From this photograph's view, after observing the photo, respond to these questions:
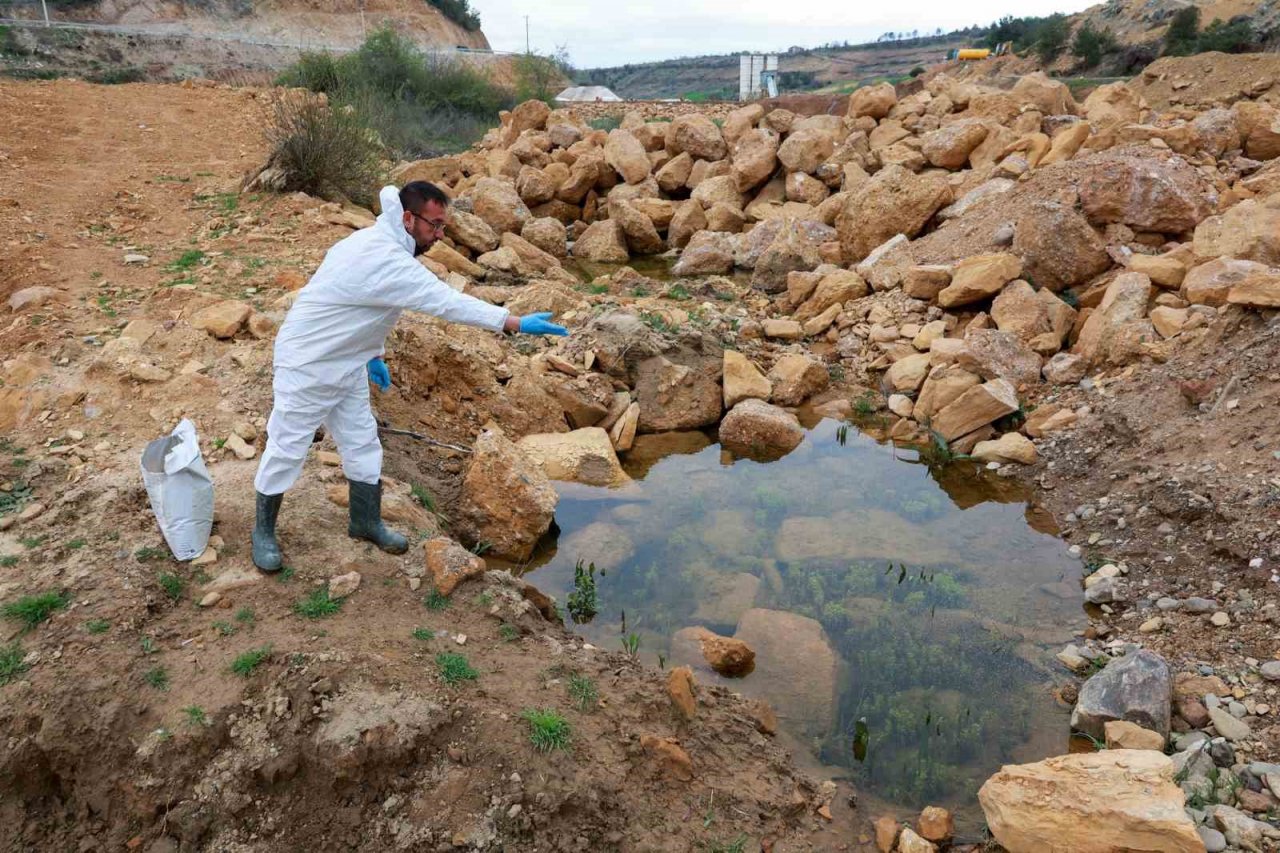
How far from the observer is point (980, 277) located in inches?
290

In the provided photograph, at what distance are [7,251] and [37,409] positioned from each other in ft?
9.06

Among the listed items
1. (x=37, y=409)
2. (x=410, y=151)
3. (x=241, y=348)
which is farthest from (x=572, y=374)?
(x=410, y=151)

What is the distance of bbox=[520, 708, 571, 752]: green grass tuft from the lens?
2.94 m

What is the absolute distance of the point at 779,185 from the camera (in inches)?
507

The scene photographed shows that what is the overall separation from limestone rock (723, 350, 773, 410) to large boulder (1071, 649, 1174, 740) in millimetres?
3624

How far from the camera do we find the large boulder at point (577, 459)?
225 inches

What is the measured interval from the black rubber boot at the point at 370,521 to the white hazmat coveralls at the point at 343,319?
0.33 meters

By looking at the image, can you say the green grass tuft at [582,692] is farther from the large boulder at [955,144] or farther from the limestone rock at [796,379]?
the large boulder at [955,144]

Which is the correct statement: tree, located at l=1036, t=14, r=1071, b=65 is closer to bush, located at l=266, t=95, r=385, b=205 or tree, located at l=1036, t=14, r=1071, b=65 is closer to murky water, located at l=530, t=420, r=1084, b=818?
bush, located at l=266, t=95, r=385, b=205

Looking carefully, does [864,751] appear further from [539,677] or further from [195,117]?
[195,117]

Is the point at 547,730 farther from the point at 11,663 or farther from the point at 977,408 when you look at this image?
the point at 977,408

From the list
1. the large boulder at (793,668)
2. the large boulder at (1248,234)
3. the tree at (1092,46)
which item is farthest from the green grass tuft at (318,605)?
the tree at (1092,46)

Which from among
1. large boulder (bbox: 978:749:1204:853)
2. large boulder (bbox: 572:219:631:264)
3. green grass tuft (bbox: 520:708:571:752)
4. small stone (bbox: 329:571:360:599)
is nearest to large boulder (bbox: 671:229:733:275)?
large boulder (bbox: 572:219:631:264)

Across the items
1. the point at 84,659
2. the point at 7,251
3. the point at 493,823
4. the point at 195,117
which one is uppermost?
the point at 195,117
